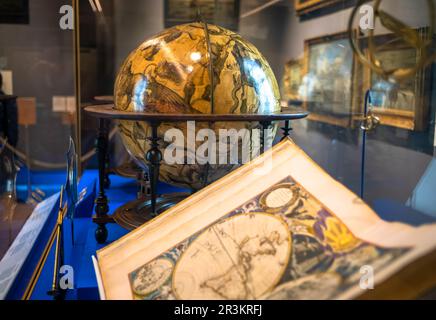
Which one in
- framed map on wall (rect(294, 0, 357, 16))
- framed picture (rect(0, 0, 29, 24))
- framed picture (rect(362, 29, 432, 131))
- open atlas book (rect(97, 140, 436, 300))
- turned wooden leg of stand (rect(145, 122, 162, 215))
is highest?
framed map on wall (rect(294, 0, 357, 16))

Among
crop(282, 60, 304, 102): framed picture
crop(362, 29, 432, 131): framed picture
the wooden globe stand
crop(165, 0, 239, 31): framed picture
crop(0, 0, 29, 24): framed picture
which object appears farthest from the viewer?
crop(282, 60, 304, 102): framed picture

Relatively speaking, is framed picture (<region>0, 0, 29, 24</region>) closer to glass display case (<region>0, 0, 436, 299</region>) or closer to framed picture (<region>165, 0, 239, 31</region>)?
glass display case (<region>0, 0, 436, 299</region>)

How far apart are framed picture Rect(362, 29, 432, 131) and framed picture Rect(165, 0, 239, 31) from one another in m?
1.01

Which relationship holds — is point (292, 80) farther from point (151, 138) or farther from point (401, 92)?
point (151, 138)

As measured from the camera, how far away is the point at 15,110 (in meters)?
2.39

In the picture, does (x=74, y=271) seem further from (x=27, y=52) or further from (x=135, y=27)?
(x=135, y=27)

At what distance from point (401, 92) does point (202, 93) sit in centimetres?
72

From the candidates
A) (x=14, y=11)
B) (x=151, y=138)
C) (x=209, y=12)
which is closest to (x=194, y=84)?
(x=151, y=138)

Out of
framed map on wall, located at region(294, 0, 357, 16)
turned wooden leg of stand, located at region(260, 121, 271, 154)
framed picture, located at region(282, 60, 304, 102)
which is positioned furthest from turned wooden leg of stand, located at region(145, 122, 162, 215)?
framed picture, located at region(282, 60, 304, 102)

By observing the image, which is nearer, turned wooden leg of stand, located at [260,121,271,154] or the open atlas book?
the open atlas book

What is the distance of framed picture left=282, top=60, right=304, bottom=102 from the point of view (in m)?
2.97

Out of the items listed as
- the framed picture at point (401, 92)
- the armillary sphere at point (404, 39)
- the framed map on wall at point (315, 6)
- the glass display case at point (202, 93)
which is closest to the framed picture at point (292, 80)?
the glass display case at point (202, 93)

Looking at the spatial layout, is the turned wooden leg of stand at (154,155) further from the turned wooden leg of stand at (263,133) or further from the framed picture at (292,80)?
the framed picture at (292,80)
